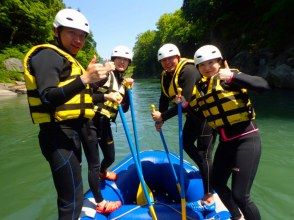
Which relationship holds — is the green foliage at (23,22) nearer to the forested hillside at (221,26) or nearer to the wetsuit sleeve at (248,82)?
the forested hillside at (221,26)

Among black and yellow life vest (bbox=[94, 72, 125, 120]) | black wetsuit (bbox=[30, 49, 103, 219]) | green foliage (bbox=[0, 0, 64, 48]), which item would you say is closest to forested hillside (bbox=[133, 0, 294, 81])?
green foliage (bbox=[0, 0, 64, 48])

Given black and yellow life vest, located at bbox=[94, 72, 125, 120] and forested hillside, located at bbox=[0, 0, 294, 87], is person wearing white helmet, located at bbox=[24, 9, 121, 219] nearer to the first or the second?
black and yellow life vest, located at bbox=[94, 72, 125, 120]

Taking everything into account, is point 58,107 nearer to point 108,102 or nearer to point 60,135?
point 60,135

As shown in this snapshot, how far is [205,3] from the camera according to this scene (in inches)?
1245

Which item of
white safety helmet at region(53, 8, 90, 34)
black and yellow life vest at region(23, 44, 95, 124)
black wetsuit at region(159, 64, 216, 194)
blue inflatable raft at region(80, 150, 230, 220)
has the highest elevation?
white safety helmet at region(53, 8, 90, 34)

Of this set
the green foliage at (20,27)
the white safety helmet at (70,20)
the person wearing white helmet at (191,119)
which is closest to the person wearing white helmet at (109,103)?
the person wearing white helmet at (191,119)

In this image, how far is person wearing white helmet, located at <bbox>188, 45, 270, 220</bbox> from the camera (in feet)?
10.8

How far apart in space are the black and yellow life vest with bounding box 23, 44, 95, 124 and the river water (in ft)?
7.87

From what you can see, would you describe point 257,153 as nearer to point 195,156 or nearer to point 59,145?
point 195,156

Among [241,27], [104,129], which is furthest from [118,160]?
[241,27]

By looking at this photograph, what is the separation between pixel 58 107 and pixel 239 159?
6.05 ft

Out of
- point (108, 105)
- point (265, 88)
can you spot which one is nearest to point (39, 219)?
point (108, 105)

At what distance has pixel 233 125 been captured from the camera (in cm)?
346

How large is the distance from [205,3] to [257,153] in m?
30.5
